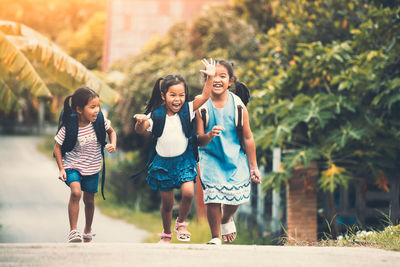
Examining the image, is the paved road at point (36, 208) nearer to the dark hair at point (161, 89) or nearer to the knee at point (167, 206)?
the knee at point (167, 206)

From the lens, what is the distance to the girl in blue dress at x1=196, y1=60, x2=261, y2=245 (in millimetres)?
5570

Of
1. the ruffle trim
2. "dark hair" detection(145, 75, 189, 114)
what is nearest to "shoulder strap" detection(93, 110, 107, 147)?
"dark hair" detection(145, 75, 189, 114)

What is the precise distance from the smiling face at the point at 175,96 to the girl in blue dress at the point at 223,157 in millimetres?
217

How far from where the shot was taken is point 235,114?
5.62 metres

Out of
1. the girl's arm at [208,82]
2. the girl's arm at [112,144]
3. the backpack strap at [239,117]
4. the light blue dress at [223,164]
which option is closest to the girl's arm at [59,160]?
the girl's arm at [112,144]

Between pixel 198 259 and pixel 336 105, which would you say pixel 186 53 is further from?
pixel 198 259

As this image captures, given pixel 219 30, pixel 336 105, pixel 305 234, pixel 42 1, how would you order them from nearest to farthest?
1. pixel 336 105
2. pixel 305 234
3. pixel 219 30
4. pixel 42 1

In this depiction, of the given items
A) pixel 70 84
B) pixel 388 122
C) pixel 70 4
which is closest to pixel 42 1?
pixel 70 4

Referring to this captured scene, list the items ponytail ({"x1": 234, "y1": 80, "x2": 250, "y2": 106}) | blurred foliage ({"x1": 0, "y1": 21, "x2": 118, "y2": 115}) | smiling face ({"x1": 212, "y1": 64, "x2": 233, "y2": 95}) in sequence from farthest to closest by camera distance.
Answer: blurred foliage ({"x1": 0, "y1": 21, "x2": 118, "y2": 115})
ponytail ({"x1": 234, "y1": 80, "x2": 250, "y2": 106})
smiling face ({"x1": 212, "y1": 64, "x2": 233, "y2": 95})

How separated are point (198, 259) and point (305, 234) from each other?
687 centimetres

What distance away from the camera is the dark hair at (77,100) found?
5.57 m

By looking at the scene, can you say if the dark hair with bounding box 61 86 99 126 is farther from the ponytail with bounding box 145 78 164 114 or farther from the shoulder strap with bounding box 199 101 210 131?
the shoulder strap with bounding box 199 101 210 131

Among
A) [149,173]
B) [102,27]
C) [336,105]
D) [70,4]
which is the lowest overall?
[149,173]

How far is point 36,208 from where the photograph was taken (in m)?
20.3
